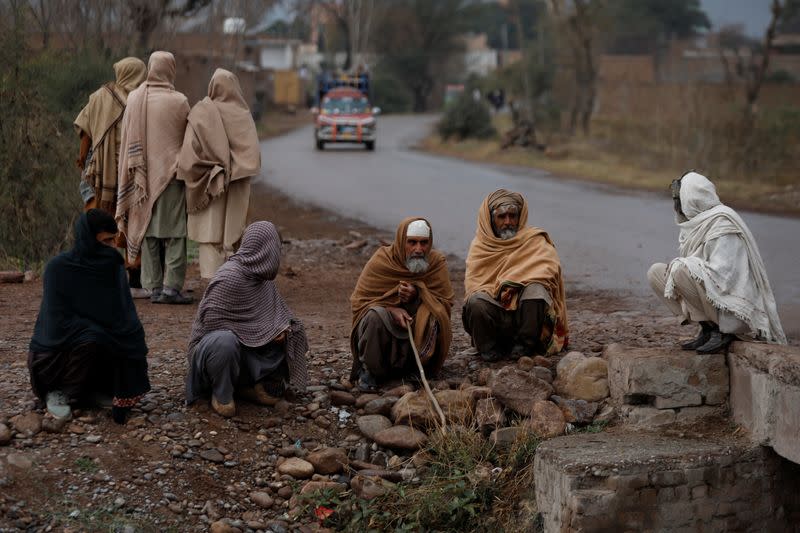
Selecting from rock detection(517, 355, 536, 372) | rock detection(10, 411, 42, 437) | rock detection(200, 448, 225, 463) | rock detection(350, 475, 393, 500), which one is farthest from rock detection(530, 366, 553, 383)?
rock detection(10, 411, 42, 437)

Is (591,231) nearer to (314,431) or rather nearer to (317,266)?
(317,266)

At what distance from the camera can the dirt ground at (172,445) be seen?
5188 millimetres

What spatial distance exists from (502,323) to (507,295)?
0.17m

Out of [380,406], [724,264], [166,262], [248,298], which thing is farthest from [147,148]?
[724,264]

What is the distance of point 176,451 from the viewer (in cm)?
564

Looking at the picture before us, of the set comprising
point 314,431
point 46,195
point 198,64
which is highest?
point 198,64

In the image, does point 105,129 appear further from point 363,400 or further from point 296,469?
point 296,469

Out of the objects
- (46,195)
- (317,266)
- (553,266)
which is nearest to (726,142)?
(317,266)

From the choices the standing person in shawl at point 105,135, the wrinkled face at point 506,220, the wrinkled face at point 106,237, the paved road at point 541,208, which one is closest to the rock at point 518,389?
the wrinkled face at point 506,220

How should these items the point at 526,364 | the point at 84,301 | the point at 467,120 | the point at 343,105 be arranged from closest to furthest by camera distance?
the point at 84,301 → the point at 526,364 → the point at 343,105 → the point at 467,120

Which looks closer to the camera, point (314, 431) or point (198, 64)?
point (314, 431)

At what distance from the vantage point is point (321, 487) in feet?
18.8

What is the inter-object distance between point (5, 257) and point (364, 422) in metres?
5.95

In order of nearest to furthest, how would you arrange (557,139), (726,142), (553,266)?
(553,266), (726,142), (557,139)
